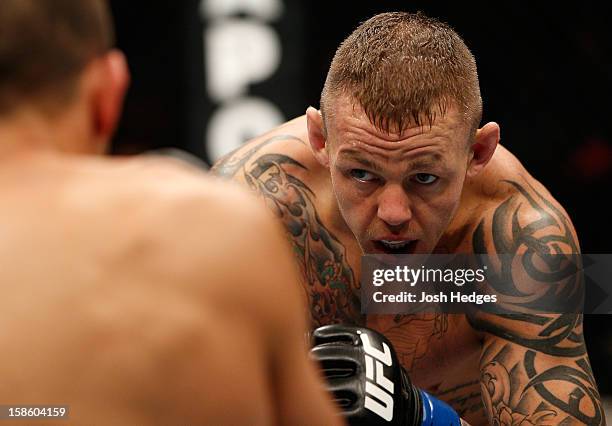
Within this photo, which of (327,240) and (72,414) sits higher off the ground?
(327,240)

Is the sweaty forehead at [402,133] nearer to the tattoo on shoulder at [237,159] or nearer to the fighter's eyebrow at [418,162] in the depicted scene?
the fighter's eyebrow at [418,162]

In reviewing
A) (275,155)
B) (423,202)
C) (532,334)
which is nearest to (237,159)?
(275,155)

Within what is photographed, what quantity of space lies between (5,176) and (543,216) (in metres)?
1.43

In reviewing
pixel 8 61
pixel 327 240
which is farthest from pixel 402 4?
pixel 8 61

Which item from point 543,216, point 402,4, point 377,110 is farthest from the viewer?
point 402,4

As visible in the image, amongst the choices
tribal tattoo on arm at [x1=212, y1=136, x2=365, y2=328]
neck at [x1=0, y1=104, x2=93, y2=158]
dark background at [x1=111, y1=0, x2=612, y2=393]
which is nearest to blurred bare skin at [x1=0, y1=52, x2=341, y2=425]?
neck at [x1=0, y1=104, x2=93, y2=158]

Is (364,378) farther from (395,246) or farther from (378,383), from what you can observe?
(395,246)

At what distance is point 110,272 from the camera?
103 cm

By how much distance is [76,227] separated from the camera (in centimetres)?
104

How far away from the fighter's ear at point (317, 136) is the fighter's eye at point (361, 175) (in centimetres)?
14

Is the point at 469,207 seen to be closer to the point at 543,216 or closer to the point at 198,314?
the point at 543,216

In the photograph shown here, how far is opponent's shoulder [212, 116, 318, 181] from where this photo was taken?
2.44 m

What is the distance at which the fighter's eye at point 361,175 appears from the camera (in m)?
2.13

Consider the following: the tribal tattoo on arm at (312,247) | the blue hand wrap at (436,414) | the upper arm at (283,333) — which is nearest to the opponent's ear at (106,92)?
the upper arm at (283,333)
